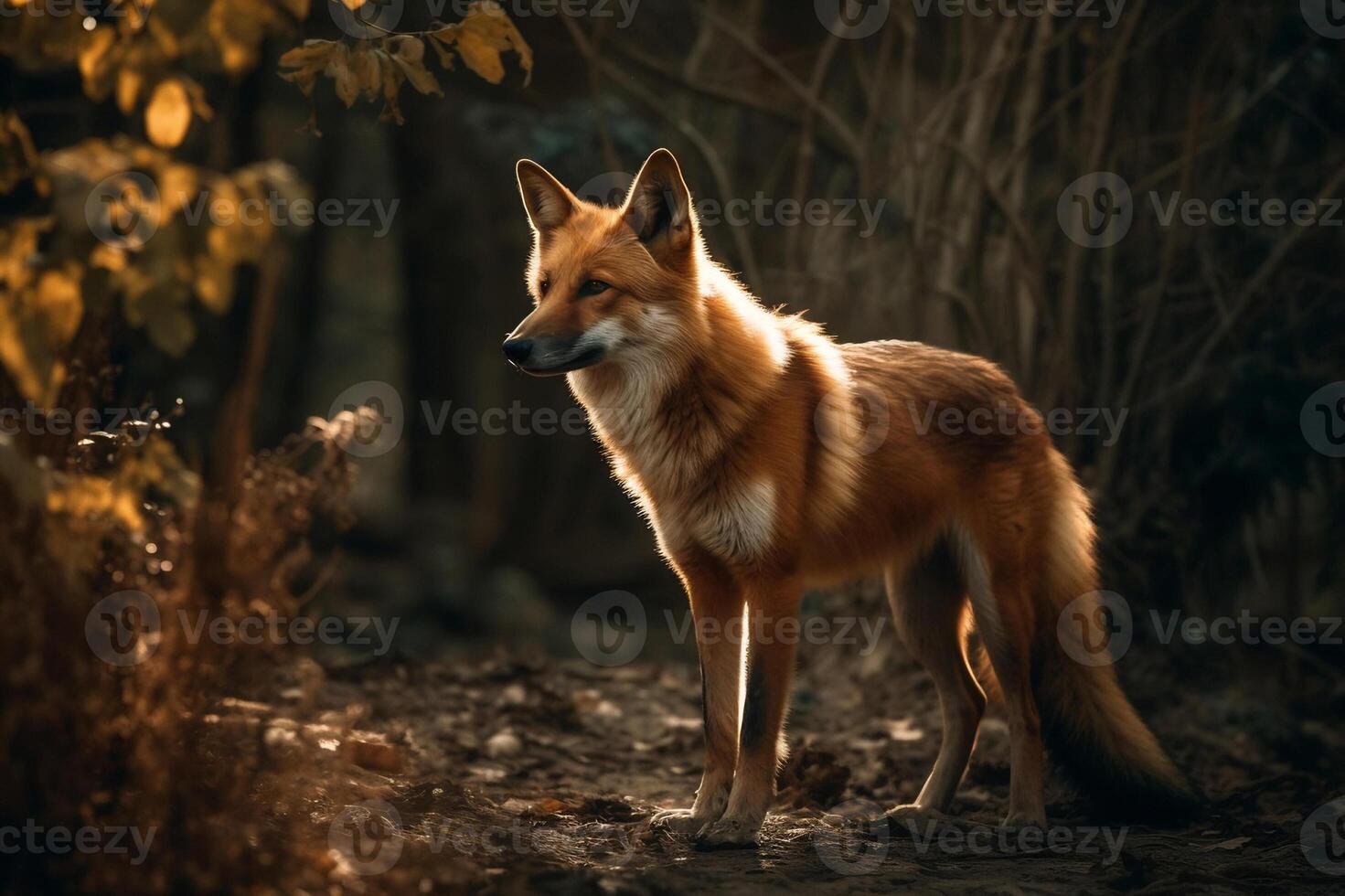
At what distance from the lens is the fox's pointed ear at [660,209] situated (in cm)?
445

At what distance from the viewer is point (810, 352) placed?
482 centimetres

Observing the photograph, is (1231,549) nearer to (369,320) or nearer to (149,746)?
(149,746)
